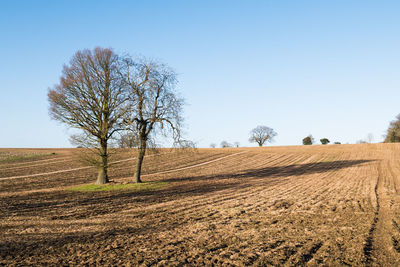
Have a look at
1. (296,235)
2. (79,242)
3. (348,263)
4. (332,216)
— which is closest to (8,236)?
(79,242)

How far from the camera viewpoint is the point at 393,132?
238ft

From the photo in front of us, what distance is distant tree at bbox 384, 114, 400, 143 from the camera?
7156cm

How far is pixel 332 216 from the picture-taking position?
430 inches

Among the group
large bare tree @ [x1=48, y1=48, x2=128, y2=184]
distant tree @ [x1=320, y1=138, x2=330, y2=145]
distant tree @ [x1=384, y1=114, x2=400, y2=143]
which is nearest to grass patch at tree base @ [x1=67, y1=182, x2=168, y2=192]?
large bare tree @ [x1=48, y1=48, x2=128, y2=184]

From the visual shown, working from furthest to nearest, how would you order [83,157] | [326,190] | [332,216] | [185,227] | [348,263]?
[83,157] < [326,190] < [332,216] < [185,227] < [348,263]

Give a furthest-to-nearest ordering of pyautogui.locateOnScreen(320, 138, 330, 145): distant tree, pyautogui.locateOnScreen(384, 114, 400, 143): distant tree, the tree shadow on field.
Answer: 1. pyautogui.locateOnScreen(320, 138, 330, 145): distant tree
2. pyautogui.locateOnScreen(384, 114, 400, 143): distant tree
3. the tree shadow on field

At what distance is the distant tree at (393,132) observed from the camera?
71.6 m

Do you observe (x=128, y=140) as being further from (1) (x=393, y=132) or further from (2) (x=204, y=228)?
(1) (x=393, y=132)

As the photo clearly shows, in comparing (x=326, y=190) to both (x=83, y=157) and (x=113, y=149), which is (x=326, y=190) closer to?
(x=113, y=149)

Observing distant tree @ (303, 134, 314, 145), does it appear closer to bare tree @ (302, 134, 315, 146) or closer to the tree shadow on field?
bare tree @ (302, 134, 315, 146)

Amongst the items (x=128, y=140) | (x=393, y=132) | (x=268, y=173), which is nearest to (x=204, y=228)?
(x=128, y=140)

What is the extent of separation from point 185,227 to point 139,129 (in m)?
12.9

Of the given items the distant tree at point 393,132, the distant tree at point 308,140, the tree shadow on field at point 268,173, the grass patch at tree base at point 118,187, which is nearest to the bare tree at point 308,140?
the distant tree at point 308,140

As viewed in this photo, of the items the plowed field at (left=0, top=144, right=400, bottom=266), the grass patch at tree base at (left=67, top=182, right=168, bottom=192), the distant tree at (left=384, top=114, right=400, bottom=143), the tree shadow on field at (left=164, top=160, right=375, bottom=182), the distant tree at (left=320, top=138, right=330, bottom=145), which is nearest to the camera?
the plowed field at (left=0, top=144, right=400, bottom=266)
